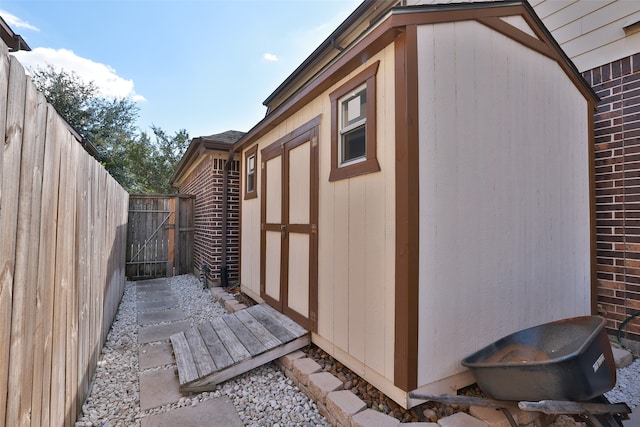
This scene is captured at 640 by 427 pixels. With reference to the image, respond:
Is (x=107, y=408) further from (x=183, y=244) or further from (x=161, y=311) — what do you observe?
(x=183, y=244)

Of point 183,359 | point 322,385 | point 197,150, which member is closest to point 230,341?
point 183,359

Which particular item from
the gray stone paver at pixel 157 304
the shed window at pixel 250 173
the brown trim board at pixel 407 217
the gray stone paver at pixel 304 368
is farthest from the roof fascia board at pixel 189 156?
the brown trim board at pixel 407 217

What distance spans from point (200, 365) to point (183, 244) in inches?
234

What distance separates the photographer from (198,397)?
2648 millimetres

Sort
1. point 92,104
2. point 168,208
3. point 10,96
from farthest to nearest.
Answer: point 92,104 < point 168,208 < point 10,96

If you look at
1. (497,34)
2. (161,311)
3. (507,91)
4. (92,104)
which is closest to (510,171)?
(507,91)

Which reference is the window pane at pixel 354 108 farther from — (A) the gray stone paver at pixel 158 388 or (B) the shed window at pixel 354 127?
(A) the gray stone paver at pixel 158 388

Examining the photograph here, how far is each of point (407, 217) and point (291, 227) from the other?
1973 millimetres

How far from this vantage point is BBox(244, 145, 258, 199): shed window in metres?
5.17

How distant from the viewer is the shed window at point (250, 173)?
17.0ft

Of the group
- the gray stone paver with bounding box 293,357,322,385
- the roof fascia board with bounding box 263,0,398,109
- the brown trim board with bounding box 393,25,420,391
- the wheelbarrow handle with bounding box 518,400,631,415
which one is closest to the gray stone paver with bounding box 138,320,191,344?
the gray stone paver with bounding box 293,357,322,385

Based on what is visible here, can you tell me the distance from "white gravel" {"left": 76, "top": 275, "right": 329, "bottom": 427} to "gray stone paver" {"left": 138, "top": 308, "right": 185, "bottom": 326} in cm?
77

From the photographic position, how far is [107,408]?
8.03ft

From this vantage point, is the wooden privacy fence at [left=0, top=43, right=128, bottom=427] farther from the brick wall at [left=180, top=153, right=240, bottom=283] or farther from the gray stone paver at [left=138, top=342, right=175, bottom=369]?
the brick wall at [left=180, top=153, right=240, bottom=283]
